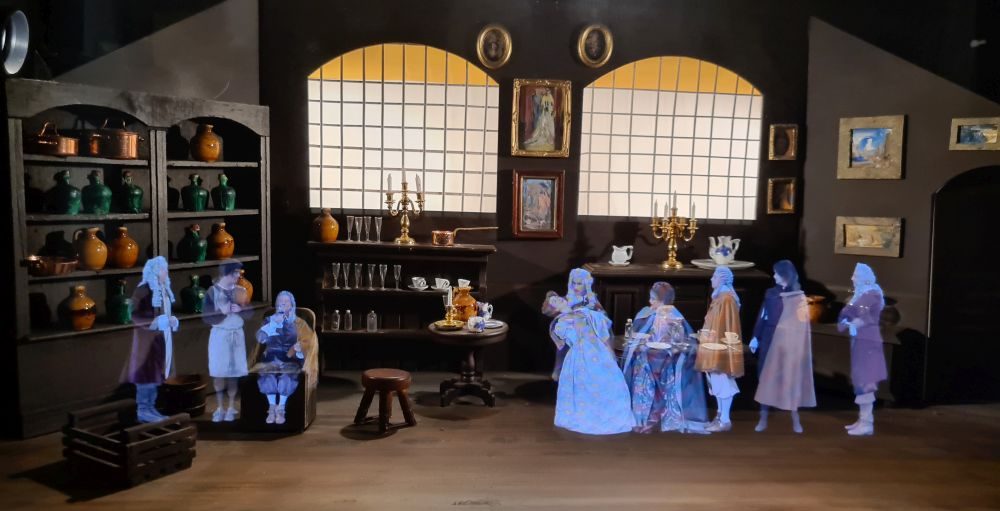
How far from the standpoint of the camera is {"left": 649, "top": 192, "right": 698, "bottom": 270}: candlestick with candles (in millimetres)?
7355

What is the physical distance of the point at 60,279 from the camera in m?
5.89

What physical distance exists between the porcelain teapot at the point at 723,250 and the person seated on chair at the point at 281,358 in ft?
12.9

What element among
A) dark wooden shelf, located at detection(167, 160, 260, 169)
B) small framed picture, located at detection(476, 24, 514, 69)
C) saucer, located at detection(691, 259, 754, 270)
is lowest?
saucer, located at detection(691, 259, 754, 270)

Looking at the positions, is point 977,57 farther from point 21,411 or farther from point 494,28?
point 21,411

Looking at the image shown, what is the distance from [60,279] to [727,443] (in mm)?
5143

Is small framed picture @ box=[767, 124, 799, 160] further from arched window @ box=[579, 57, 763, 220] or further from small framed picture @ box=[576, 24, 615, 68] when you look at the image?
small framed picture @ box=[576, 24, 615, 68]

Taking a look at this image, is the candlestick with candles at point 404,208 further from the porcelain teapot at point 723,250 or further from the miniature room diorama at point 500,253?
the porcelain teapot at point 723,250

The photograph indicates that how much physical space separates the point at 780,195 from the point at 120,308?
604cm

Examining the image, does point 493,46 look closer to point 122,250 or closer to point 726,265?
point 726,265

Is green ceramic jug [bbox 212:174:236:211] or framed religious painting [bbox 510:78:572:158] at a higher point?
framed religious painting [bbox 510:78:572:158]

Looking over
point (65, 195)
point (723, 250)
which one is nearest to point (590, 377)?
point (723, 250)

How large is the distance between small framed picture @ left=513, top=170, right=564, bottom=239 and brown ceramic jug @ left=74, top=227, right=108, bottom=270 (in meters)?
3.62

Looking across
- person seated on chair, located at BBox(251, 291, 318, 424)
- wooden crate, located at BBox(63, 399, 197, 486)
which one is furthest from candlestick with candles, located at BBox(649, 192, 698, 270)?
wooden crate, located at BBox(63, 399, 197, 486)

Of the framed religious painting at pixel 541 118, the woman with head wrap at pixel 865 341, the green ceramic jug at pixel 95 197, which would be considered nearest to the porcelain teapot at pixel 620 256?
the framed religious painting at pixel 541 118
